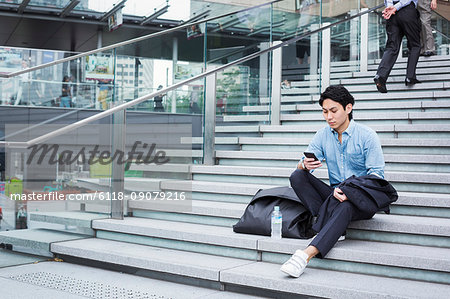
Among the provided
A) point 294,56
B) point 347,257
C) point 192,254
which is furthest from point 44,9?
point 347,257

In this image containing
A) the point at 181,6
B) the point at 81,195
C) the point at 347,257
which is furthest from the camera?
the point at 181,6

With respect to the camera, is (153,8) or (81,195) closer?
(81,195)

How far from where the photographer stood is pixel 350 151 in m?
3.17

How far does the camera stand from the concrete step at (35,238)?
3.59 meters

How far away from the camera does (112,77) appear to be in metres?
5.97

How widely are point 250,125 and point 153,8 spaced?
9.00 m

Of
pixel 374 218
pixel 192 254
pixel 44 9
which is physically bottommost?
pixel 192 254

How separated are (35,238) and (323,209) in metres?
2.16

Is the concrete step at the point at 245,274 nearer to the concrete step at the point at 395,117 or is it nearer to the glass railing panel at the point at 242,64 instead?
the glass railing panel at the point at 242,64

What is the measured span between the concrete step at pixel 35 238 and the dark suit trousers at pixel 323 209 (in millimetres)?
1852

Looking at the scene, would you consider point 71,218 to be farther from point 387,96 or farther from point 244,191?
point 387,96

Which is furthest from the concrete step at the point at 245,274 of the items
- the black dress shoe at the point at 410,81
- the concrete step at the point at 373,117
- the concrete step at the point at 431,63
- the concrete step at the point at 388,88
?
the concrete step at the point at 431,63

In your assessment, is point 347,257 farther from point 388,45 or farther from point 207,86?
point 388,45

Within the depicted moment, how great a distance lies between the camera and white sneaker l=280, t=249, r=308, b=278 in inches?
107
